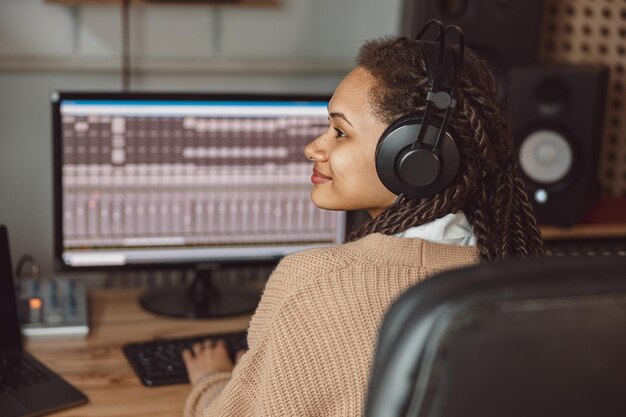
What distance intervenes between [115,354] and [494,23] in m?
1.05

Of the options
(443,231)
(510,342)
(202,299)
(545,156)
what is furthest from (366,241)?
(545,156)

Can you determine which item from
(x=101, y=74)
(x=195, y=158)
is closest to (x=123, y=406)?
(x=195, y=158)

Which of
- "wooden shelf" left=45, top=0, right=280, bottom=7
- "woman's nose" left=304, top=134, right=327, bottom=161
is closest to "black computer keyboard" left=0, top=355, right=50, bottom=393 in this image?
"woman's nose" left=304, top=134, right=327, bottom=161

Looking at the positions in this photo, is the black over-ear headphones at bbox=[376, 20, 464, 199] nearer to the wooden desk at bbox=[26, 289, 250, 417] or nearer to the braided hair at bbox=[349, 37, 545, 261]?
the braided hair at bbox=[349, 37, 545, 261]

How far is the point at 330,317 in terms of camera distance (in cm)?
108

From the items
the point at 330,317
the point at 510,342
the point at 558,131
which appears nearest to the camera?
the point at 510,342

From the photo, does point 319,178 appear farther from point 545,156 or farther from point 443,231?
point 545,156

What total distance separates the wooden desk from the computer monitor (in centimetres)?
5

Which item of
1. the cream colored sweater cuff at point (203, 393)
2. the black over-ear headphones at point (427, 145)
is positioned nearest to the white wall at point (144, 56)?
the cream colored sweater cuff at point (203, 393)

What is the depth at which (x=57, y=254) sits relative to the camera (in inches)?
69.2

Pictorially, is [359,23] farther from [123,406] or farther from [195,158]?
[123,406]

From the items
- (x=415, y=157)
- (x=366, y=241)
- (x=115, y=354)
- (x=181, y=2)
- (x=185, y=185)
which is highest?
(x=181, y=2)

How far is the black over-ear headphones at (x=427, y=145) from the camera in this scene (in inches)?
44.0

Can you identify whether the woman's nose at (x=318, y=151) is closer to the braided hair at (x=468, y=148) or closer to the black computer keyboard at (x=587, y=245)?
the braided hair at (x=468, y=148)
